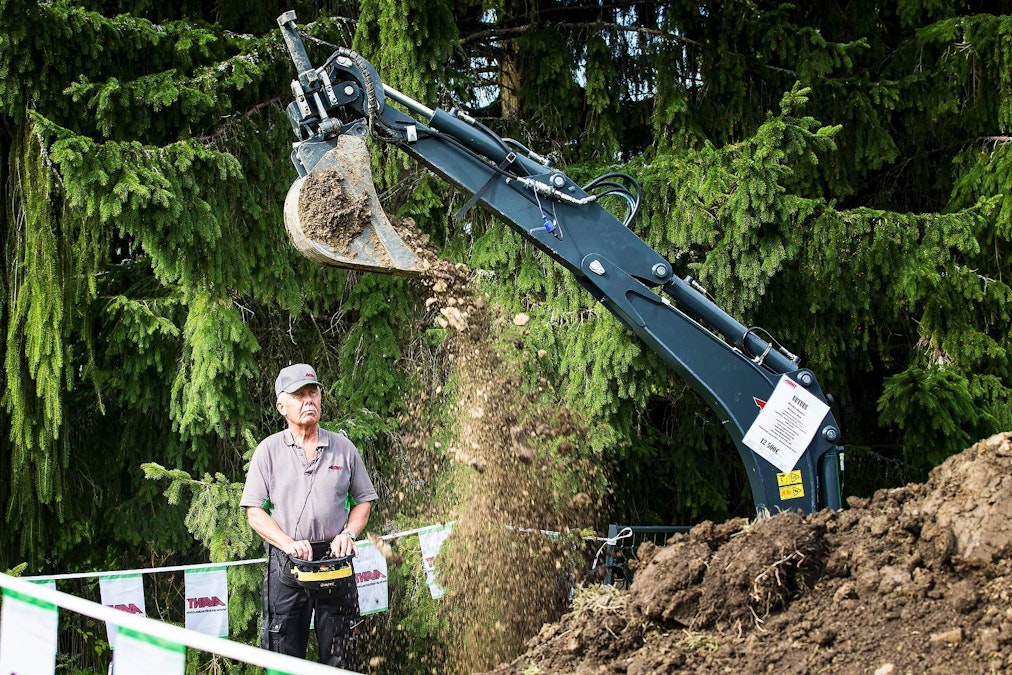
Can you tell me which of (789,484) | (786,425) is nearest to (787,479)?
(789,484)

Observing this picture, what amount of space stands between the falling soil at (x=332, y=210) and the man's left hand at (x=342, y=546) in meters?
1.28

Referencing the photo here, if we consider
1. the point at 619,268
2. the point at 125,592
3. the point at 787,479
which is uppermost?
the point at 619,268

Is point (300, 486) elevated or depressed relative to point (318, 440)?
depressed

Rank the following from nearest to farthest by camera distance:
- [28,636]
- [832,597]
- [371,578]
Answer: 1. [28,636]
2. [832,597]
3. [371,578]

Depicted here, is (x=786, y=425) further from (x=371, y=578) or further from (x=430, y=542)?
(x=371, y=578)

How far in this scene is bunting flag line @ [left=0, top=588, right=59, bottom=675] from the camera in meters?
3.18

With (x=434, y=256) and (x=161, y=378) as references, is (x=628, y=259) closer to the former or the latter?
(x=434, y=256)

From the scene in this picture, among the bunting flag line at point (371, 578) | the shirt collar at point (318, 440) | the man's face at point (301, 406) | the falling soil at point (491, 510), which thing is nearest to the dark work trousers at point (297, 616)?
the shirt collar at point (318, 440)

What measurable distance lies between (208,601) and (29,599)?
10.8 feet

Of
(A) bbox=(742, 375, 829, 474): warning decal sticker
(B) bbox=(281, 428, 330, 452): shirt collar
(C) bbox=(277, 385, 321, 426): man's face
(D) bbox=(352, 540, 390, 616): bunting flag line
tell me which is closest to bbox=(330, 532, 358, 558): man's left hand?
(B) bbox=(281, 428, 330, 452): shirt collar

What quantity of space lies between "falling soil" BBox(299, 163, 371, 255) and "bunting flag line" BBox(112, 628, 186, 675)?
2.28 m

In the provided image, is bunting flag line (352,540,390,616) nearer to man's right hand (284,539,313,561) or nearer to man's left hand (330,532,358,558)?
man's left hand (330,532,358,558)

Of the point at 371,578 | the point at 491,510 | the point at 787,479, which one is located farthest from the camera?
the point at 371,578

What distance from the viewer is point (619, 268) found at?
498 cm
